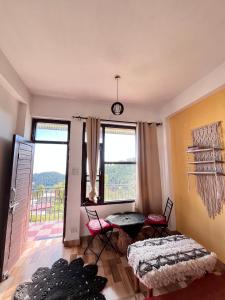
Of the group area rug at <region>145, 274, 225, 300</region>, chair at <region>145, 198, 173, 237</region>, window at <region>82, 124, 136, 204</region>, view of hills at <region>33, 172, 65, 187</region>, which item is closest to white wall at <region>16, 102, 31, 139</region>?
view of hills at <region>33, 172, 65, 187</region>

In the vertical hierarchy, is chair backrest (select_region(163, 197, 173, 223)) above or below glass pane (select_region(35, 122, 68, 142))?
below

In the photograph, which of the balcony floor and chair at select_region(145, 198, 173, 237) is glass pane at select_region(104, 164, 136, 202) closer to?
chair at select_region(145, 198, 173, 237)

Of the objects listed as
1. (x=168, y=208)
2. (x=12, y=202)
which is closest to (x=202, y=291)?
(x=168, y=208)

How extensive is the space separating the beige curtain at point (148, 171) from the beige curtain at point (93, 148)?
3.09 ft

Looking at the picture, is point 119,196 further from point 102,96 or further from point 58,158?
point 102,96

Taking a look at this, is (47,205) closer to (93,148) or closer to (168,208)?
(93,148)

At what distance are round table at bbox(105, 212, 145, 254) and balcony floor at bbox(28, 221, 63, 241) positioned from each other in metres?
1.42

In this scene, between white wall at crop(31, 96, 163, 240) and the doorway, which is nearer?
white wall at crop(31, 96, 163, 240)

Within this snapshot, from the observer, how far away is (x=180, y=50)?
1.96 m

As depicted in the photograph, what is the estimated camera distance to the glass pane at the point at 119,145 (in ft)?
11.9

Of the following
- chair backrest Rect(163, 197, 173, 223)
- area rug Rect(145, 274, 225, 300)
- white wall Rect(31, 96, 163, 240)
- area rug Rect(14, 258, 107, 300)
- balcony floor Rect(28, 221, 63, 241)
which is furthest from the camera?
chair backrest Rect(163, 197, 173, 223)

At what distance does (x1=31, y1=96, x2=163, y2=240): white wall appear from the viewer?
3074 mm

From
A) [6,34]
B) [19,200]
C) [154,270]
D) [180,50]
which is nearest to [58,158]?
[19,200]

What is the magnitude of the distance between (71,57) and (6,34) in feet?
2.37
